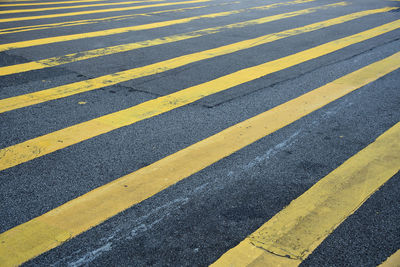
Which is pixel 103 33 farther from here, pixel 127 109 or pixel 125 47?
pixel 127 109

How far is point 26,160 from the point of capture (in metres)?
3.67

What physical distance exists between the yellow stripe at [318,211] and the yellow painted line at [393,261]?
36 cm

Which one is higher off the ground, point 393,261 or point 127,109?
point 127,109

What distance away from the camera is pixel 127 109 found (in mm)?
4758

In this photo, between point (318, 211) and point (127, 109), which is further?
point (127, 109)

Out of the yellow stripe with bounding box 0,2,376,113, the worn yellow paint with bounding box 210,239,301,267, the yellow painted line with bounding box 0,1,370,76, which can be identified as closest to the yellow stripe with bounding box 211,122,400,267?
the worn yellow paint with bounding box 210,239,301,267

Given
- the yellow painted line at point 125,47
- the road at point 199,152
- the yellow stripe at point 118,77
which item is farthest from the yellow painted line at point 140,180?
the yellow painted line at point 125,47

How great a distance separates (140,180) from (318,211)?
128 centimetres

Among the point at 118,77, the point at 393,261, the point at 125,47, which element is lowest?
the point at 393,261

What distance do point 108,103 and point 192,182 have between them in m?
2.02

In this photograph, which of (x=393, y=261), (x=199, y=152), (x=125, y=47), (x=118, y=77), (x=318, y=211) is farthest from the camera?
(x=125, y=47)

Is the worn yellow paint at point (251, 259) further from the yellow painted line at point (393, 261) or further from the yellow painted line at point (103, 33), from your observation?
the yellow painted line at point (103, 33)

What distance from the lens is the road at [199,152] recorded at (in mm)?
2654

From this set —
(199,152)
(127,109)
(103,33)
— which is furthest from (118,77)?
(103,33)
